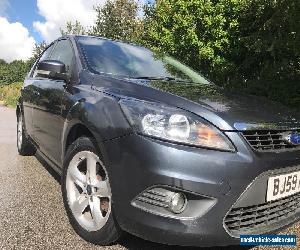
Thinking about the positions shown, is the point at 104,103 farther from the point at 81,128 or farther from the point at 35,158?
the point at 35,158

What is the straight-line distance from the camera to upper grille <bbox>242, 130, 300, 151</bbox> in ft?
8.20

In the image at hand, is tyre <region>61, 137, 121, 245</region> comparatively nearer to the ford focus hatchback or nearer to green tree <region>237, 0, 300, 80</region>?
the ford focus hatchback

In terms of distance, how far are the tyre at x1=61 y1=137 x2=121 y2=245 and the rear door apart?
18.6 inches

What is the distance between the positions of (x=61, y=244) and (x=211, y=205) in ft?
3.87

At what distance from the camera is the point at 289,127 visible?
2.77 metres

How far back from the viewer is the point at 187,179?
2334mm

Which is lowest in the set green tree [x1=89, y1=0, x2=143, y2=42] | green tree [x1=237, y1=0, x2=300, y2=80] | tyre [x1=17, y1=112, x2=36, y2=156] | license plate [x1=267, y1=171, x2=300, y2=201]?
tyre [x1=17, y1=112, x2=36, y2=156]

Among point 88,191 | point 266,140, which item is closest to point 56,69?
point 88,191

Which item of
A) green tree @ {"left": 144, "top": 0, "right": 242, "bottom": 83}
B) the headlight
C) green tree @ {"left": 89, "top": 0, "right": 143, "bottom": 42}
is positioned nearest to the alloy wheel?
the headlight

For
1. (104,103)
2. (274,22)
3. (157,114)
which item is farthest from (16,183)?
(274,22)

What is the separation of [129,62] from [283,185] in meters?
1.81

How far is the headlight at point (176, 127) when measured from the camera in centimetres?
242

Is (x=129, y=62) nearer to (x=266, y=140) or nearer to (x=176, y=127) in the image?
(x=176, y=127)

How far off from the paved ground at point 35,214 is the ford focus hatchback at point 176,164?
0.18m
